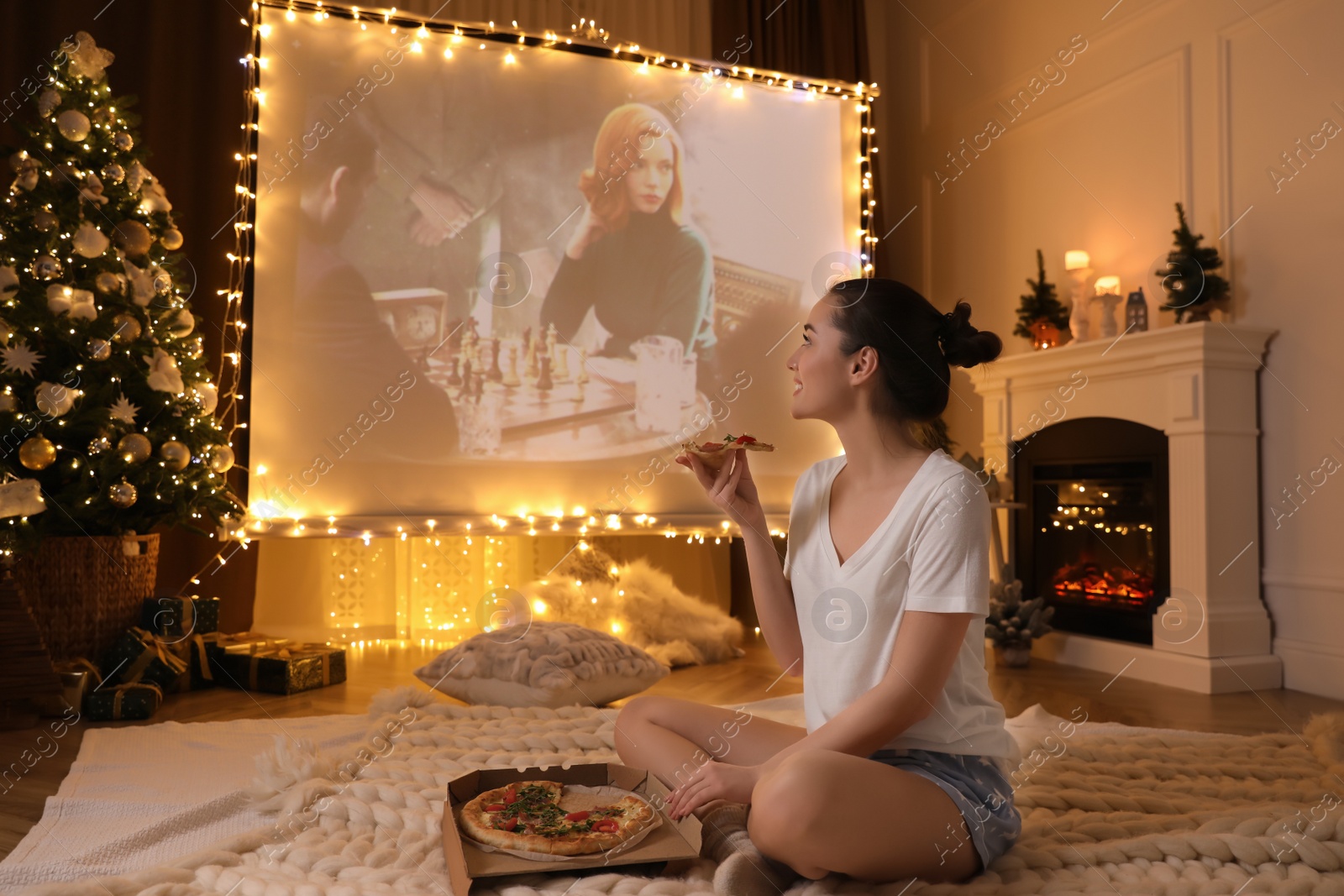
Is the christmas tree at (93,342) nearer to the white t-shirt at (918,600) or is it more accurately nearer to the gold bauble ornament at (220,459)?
the gold bauble ornament at (220,459)

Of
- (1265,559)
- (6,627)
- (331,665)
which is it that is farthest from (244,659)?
(1265,559)

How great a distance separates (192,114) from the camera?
3.74 meters

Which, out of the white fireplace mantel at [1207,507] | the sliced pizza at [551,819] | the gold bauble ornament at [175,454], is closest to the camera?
the sliced pizza at [551,819]

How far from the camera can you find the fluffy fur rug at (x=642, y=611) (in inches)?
141

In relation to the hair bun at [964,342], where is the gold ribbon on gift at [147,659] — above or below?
below

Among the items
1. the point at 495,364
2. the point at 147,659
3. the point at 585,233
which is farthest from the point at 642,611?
the point at 147,659

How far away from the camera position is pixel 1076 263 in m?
3.85

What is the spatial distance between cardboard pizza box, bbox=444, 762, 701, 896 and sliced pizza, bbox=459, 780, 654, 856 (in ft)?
0.06

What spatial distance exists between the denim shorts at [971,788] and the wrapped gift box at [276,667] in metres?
2.14

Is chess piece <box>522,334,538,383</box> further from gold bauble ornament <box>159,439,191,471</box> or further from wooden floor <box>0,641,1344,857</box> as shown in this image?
gold bauble ornament <box>159,439,191,471</box>

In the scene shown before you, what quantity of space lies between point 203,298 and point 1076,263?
11.0ft

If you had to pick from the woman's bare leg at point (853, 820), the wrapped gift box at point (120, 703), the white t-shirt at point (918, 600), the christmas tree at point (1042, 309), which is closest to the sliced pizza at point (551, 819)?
the woman's bare leg at point (853, 820)

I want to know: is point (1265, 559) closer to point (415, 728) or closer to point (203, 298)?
point (415, 728)

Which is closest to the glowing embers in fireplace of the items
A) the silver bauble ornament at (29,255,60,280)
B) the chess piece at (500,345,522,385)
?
the chess piece at (500,345,522,385)
